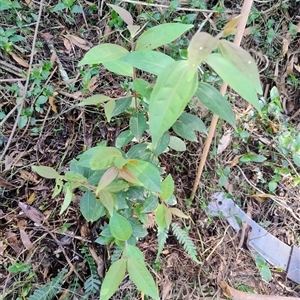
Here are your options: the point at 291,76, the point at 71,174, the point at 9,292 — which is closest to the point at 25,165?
the point at 9,292

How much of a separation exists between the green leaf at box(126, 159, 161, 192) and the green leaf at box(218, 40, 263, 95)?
33 cm

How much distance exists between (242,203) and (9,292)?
3.06ft

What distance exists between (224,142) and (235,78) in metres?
0.99

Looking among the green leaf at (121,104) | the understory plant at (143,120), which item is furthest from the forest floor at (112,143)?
the green leaf at (121,104)

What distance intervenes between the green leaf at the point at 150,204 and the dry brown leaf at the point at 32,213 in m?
0.51

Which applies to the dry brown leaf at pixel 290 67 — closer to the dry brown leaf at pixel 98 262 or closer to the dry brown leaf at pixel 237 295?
the dry brown leaf at pixel 237 295

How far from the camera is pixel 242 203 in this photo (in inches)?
59.2

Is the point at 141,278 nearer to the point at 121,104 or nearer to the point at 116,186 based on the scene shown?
the point at 116,186

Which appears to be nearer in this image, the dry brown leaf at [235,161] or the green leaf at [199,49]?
the green leaf at [199,49]

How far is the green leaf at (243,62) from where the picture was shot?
56cm

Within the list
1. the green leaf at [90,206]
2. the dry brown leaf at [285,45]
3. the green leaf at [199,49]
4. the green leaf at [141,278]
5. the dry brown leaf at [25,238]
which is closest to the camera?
the green leaf at [199,49]

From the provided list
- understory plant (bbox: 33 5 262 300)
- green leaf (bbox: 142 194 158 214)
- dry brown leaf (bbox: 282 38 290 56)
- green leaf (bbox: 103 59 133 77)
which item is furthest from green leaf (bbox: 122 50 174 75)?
dry brown leaf (bbox: 282 38 290 56)

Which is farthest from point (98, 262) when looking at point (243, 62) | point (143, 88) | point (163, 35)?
point (243, 62)

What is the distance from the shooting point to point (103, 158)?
793 millimetres
